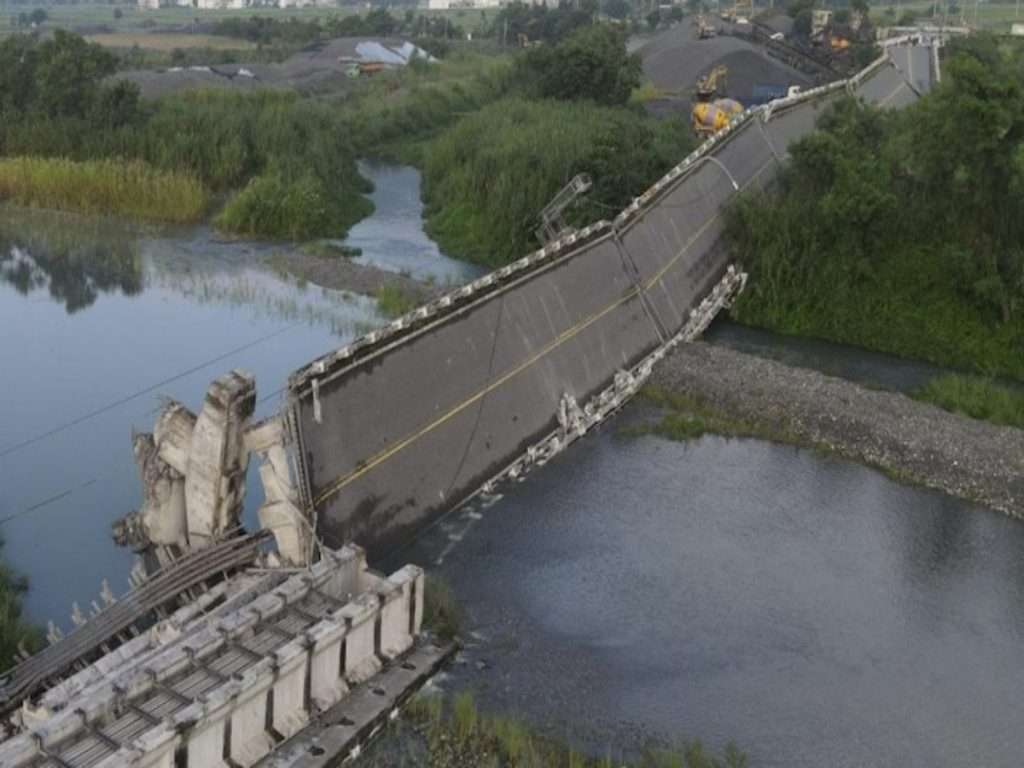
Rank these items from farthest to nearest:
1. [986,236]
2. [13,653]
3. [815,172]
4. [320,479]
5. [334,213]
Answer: [334,213] → [815,172] → [986,236] → [320,479] → [13,653]

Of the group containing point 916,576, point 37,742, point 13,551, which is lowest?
point 916,576

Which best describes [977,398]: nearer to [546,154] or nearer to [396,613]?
[396,613]

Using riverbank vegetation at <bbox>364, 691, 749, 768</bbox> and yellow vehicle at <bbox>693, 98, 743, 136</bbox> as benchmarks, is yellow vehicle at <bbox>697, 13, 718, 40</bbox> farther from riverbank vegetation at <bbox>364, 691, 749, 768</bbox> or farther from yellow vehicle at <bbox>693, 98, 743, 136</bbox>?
riverbank vegetation at <bbox>364, 691, 749, 768</bbox>

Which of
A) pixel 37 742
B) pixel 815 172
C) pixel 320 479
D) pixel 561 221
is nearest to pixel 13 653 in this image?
pixel 37 742

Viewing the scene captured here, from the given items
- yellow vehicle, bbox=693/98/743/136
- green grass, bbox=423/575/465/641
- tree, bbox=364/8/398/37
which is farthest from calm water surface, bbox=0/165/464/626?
tree, bbox=364/8/398/37

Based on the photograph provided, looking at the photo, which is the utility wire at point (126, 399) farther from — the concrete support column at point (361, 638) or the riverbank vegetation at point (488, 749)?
the riverbank vegetation at point (488, 749)

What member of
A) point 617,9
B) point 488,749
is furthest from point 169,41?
point 488,749

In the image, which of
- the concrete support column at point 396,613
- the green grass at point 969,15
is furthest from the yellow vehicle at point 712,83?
the concrete support column at point 396,613

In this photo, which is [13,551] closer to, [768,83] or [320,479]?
[320,479]
